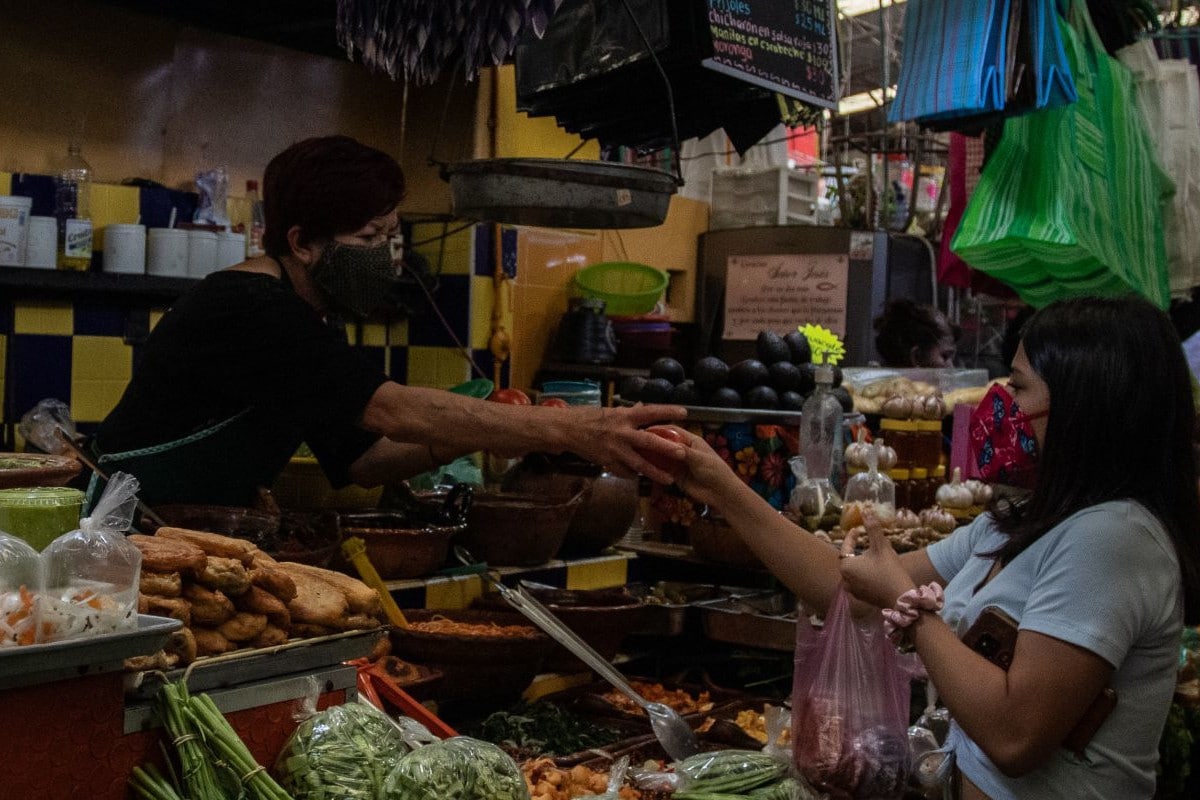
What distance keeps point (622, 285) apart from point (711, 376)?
2.44 meters

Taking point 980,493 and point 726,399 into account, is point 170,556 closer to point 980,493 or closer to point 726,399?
point 726,399

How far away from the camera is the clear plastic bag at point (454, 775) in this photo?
1962mm

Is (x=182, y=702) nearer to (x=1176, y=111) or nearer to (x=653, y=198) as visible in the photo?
(x=653, y=198)

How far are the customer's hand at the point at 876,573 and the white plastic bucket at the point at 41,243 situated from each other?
3.60 metres

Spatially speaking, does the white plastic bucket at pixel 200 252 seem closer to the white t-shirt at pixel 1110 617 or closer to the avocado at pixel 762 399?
the avocado at pixel 762 399

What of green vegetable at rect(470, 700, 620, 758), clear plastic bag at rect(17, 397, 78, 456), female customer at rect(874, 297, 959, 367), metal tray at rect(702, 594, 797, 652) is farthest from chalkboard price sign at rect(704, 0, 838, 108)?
female customer at rect(874, 297, 959, 367)

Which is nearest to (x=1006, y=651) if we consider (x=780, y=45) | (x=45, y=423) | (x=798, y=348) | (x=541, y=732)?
(x=541, y=732)

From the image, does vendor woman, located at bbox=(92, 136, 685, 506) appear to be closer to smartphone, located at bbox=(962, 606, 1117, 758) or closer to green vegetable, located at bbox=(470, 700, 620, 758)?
green vegetable, located at bbox=(470, 700, 620, 758)

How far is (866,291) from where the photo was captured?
8617 mm

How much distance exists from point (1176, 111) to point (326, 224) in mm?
3700

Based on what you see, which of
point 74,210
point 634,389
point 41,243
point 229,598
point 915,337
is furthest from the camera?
point 915,337

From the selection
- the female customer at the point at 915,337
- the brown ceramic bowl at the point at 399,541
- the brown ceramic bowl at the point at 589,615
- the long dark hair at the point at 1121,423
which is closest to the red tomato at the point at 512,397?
the brown ceramic bowl at the point at 399,541

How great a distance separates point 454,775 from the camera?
6.55 feet

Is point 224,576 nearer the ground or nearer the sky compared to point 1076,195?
nearer the ground
